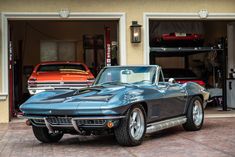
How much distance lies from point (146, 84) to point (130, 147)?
5.22 feet

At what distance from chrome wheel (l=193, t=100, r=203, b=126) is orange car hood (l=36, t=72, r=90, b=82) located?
4.74 meters

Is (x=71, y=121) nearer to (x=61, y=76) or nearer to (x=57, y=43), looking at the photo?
(x=61, y=76)

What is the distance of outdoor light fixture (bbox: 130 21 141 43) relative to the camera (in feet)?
44.9

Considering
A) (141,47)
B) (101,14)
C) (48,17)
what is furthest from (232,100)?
(48,17)

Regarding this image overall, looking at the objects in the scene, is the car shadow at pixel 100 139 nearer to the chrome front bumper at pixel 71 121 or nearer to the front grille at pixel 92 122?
the chrome front bumper at pixel 71 121

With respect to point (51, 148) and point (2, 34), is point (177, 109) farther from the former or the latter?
point (2, 34)

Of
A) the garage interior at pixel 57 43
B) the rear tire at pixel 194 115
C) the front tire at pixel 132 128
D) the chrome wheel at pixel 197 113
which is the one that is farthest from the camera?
the garage interior at pixel 57 43

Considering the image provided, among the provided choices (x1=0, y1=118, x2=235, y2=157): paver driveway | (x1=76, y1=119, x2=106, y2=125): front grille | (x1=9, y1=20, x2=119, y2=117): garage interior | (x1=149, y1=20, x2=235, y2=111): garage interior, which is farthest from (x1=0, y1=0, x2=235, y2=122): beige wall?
(x1=9, y1=20, x2=119, y2=117): garage interior

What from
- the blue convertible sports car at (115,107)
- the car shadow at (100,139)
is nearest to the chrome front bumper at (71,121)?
the blue convertible sports car at (115,107)

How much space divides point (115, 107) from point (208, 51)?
9.98 meters

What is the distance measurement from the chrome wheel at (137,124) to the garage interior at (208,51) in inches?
243

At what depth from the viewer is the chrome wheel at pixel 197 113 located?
1062 cm

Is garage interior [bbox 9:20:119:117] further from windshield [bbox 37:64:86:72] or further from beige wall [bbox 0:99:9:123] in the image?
beige wall [bbox 0:99:9:123]

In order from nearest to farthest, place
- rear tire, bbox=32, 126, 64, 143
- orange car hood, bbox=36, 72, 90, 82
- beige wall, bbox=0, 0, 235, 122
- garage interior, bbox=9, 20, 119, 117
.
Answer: rear tire, bbox=32, 126, 64, 143 < beige wall, bbox=0, 0, 235, 122 < orange car hood, bbox=36, 72, 90, 82 < garage interior, bbox=9, 20, 119, 117
